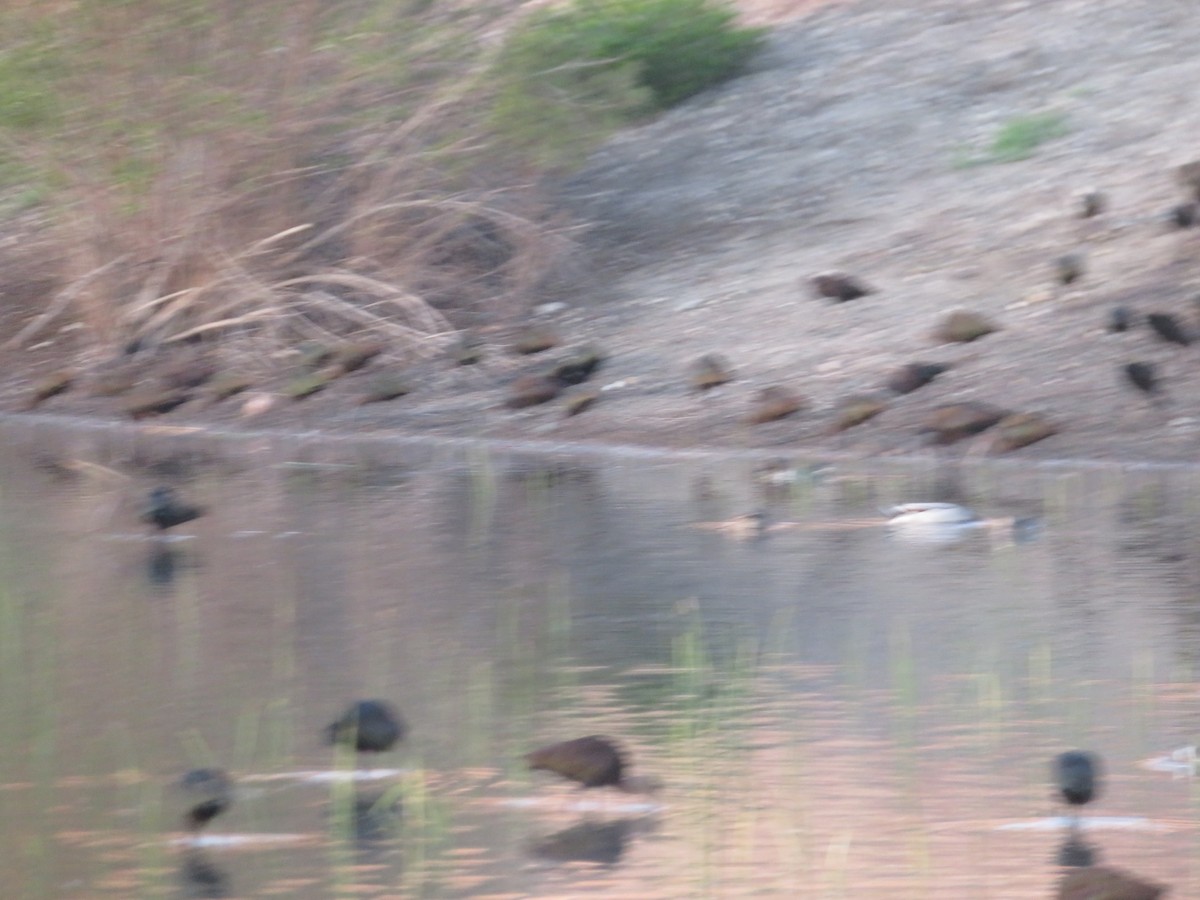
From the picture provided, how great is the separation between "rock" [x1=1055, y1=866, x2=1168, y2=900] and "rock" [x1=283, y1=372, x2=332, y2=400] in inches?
453

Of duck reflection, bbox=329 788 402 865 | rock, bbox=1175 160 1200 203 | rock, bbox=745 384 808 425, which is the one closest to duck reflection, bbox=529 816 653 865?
duck reflection, bbox=329 788 402 865

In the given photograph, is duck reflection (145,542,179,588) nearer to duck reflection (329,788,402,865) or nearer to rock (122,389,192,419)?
duck reflection (329,788,402,865)

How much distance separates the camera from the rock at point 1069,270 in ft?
48.7

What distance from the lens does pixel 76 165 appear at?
17.4m

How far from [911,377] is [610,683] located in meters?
6.51

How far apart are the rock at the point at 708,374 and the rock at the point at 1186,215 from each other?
10.9ft

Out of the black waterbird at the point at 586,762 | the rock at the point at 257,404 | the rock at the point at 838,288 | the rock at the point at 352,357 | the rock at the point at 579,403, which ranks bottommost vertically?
the rock at the point at 257,404

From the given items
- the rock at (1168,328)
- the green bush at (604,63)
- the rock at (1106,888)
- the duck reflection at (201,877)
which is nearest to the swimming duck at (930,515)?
the rock at (1168,328)

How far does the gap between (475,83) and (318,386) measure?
344 cm

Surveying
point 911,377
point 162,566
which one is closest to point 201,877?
point 162,566

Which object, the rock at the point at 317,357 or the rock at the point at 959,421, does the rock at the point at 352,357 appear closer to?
the rock at the point at 317,357

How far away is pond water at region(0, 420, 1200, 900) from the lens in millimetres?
4727

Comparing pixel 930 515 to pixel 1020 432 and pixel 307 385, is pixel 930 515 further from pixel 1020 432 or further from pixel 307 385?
pixel 307 385

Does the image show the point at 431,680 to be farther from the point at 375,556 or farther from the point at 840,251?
the point at 840,251
